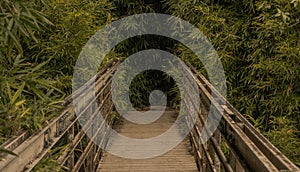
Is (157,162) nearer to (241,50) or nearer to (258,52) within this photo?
(258,52)

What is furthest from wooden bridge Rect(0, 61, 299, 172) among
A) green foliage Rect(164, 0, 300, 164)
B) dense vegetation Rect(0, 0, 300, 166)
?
green foliage Rect(164, 0, 300, 164)

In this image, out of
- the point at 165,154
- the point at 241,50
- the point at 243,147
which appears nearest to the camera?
the point at 243,147

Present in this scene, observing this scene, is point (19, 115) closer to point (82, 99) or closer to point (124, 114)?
point (82, 99)

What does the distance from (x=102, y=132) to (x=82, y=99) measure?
1.56 m

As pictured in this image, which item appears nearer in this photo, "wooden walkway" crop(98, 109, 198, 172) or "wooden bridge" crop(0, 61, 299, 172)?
"wooden bridge" crop(0, 61, 299, 172)

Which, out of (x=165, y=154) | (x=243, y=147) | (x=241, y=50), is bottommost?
(x=165, y=154)

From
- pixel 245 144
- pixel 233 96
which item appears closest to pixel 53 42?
pixel 233 96

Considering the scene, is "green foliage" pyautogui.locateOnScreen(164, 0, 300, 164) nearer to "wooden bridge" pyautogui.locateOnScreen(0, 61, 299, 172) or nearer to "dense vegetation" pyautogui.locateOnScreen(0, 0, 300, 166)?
"dense vegetation" pyautogui.locateOnScreen(0, 0, 300, 166)

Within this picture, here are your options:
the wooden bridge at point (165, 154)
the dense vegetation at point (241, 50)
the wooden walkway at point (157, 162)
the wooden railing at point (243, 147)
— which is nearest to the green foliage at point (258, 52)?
the dense vegetation at point (241, 50)

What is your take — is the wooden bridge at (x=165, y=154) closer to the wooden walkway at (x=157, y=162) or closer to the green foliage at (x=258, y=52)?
the wooden walkway at (x=157, y=162)

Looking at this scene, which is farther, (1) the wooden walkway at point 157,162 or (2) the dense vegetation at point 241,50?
(2) the dense vegetation at point 241,50

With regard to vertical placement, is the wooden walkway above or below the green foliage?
below

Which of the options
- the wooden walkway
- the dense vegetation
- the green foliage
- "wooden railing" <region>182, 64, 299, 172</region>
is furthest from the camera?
the green foliage

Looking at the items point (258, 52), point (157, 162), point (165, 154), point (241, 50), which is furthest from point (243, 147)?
point (241, 50)
